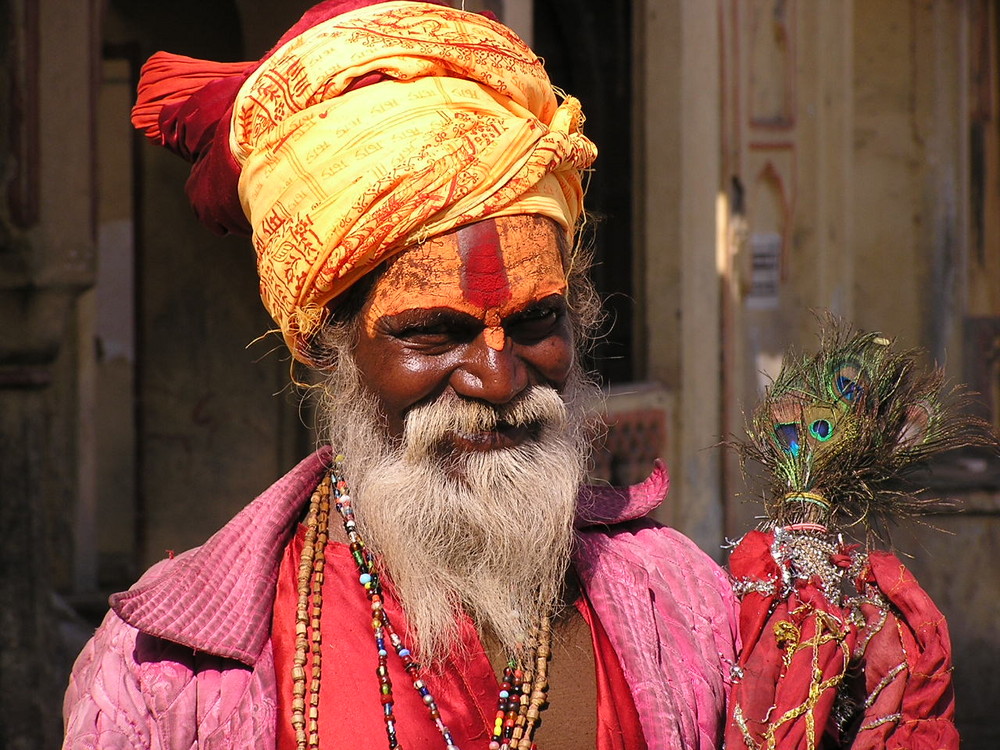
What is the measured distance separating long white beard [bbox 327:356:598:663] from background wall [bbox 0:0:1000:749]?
6.81 ft

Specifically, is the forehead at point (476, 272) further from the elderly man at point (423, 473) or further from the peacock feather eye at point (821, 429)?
the peacock feather eye at point (821, 429)

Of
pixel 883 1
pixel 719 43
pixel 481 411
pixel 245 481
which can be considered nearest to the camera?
pixel 481 411

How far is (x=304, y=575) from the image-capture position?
2.48 m

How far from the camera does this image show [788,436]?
8.26ft

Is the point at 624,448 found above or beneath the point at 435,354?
beneath

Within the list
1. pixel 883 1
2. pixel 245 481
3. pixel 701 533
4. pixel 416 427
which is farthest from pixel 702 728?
pixel 883 1

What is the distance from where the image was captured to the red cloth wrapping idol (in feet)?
7.59

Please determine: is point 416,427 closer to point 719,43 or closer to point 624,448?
point 624,448

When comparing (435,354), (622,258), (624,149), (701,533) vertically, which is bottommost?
(701,533)

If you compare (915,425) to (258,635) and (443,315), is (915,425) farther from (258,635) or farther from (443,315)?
(258,635)

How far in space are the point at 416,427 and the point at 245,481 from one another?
383 cm

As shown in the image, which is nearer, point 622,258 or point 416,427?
point 416,427

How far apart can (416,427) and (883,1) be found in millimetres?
7513

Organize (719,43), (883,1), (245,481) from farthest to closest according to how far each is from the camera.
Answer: (883,1)
(719,43)
(245,481)
